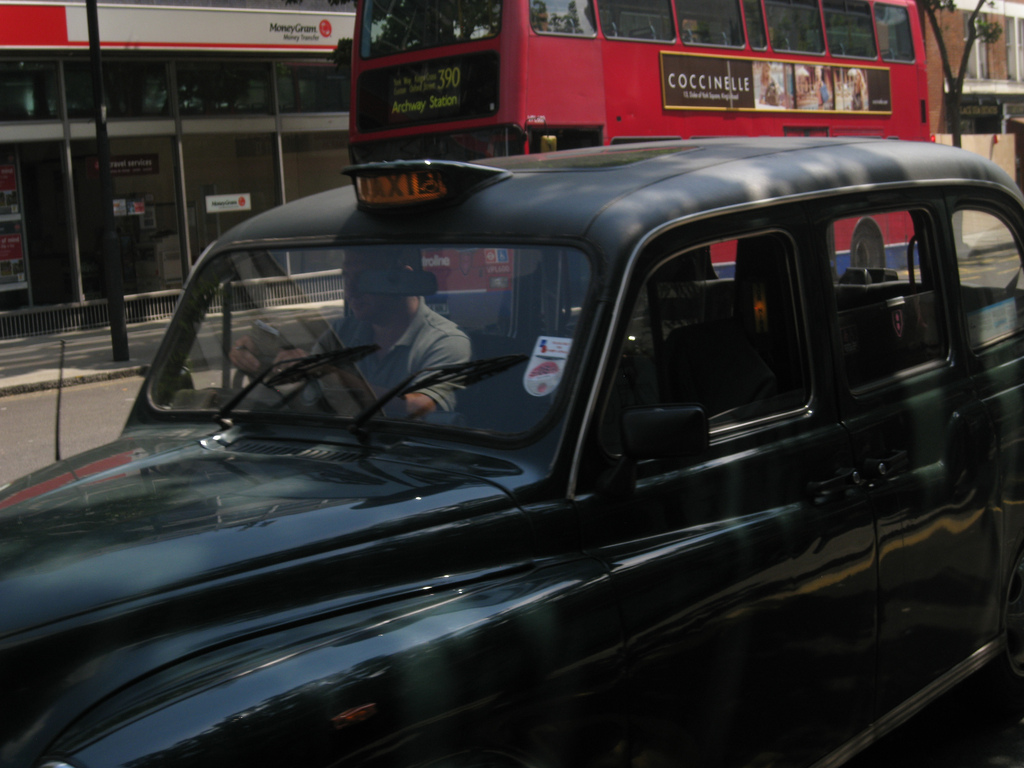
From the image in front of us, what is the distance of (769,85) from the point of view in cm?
1298

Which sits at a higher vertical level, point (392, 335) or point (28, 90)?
point (28, 90)

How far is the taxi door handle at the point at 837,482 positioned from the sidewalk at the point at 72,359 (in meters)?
10.1

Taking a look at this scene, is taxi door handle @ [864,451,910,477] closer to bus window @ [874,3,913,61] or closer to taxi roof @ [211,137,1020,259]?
taxi roof @ [211,137,1020,259]

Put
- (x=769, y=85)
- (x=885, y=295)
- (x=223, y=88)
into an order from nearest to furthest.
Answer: (x=885, y=295) < (x=769, y=85) < (x=223, y=88)

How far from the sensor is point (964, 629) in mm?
3291

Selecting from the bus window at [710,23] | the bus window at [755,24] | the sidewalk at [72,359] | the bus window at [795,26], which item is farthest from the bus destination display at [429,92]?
the bus window at [795,26]

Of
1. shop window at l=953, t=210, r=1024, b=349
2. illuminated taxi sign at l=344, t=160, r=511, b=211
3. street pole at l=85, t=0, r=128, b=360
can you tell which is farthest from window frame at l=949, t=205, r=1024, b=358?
street pole at l=85, t=0, r=128, b=360

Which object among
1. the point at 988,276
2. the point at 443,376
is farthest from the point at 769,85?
the point at 443,376

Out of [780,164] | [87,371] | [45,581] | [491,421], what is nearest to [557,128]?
[87,371]

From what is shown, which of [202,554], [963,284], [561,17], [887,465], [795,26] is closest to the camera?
[202,554]

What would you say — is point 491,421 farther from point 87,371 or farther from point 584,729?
point 87,371

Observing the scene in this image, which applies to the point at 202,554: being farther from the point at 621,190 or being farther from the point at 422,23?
the point at 422,23

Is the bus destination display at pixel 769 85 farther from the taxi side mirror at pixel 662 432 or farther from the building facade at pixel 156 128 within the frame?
the taxi side mirror at pixel 662 432

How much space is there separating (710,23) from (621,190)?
414 inches
